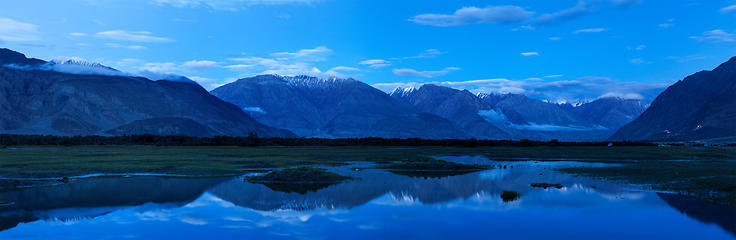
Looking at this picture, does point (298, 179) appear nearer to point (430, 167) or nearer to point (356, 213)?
point (356, 213)

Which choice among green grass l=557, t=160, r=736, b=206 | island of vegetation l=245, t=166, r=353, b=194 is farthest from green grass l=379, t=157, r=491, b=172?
island of vegetation l=245, t=166, r=353, b=194

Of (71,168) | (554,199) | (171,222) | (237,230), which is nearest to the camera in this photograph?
(237,230)

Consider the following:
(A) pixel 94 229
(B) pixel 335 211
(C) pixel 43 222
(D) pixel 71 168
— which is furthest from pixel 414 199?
(D) pixel 71 168

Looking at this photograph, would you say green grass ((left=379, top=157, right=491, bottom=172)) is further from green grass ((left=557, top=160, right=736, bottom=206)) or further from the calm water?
the calm water

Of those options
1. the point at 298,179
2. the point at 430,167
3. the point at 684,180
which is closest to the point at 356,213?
the point at 298,179

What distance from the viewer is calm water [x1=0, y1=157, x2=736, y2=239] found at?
20734 millimetres

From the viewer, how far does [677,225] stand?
70.8ft

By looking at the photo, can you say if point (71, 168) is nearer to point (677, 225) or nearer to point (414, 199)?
point (414, 199)

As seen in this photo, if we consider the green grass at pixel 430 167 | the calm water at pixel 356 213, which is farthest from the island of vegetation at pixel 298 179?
the green grass at pixel 430 167

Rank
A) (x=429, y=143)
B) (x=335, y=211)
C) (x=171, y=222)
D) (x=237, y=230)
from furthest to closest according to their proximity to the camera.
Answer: (x=429, y=143)
(x=335, y=211)
(x=171, y=222)
(x=237, y=230)

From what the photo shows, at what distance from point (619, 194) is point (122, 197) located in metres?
28.1

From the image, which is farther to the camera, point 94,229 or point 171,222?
point 171,222

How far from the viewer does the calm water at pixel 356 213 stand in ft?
68.0

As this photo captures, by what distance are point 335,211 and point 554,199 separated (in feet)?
39.8
